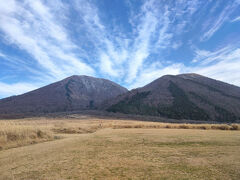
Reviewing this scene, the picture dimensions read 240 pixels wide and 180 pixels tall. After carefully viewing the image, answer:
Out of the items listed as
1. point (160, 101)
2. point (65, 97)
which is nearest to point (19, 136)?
point (160, 101)

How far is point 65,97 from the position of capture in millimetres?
124125

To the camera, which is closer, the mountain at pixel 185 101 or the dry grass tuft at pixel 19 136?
the dry grass tuft at pixel 19 136

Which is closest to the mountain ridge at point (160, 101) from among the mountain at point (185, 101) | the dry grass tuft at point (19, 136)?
the mountain at point (185, 101)

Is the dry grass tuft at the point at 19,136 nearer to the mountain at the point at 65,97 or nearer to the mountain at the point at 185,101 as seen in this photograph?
the mountain at the point at 185,101

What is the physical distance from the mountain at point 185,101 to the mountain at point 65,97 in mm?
35265

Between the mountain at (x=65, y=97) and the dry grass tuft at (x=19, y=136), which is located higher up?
the mountain at (x=65, y=97)

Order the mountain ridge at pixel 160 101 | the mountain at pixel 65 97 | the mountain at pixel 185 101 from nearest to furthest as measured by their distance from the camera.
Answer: the mountain at pixel 185 101 < the mountain ridge at pixel 160 101 < the mountain at pixel 65 97

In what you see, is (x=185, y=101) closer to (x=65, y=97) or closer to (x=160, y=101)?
(x=160, y=101)

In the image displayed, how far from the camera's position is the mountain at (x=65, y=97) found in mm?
101250

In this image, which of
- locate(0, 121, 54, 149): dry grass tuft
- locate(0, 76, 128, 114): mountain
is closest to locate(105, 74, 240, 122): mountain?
locate(0, 76, 128, 114): mountain

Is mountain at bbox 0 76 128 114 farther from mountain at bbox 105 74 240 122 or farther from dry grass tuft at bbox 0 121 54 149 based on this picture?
dry grass tuft at bbox 0 121 54 149

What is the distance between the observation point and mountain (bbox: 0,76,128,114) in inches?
3986

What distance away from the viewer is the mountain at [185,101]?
70.0 m

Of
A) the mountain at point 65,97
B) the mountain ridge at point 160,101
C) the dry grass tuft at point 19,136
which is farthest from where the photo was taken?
the mountain at point 65,97
